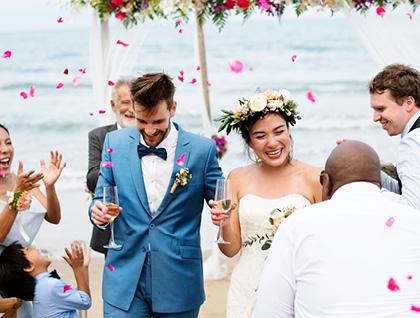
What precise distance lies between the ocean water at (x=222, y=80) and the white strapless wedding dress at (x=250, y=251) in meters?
13.2

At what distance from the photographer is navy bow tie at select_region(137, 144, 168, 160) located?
201 inches

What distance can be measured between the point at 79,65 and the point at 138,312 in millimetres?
25031

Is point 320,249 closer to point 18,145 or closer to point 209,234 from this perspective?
point 209,234

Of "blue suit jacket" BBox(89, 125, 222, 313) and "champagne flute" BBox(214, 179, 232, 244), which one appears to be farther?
"blue suit jacket" BBox(89, 125, 222, 313)

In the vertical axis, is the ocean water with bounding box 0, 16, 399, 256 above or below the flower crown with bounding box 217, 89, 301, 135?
below

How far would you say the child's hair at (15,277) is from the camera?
5207 millimetres

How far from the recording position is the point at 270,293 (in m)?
3.30

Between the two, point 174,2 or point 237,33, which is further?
point 237,33

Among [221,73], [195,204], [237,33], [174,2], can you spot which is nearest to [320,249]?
[195,204]

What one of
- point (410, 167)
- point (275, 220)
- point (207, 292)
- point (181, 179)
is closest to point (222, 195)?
point (275, 220)

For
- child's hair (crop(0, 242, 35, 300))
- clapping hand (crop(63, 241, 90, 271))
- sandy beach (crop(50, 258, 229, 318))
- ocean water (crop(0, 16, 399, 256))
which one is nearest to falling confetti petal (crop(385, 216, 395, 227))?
clapping hand (crop(63, 241, 90, 271))

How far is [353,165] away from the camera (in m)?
3.32

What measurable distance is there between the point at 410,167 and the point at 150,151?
59.3 inches

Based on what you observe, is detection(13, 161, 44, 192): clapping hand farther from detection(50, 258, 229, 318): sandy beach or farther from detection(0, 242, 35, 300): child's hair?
detection(50, 258, 229, 318): sandy beach
